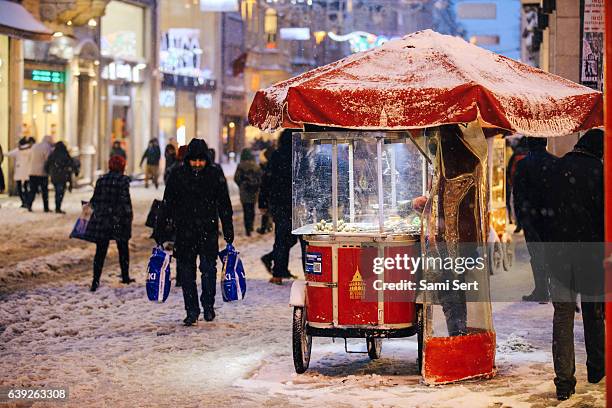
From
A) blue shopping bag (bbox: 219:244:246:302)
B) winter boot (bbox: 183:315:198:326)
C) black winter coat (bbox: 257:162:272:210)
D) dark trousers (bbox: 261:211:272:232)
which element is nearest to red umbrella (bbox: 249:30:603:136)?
blue shopping bag (bbox: 219:244:246:302)

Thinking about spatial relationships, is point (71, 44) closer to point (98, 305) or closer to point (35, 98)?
point (35, 98)

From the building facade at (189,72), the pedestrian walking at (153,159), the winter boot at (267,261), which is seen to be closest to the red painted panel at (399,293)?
the winter boot at (267,261)

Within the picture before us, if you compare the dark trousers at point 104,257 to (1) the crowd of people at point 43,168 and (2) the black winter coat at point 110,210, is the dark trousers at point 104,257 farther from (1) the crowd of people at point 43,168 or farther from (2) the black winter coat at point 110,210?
(1) the crowd of people at point 43,168

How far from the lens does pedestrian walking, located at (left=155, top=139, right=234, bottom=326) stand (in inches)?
435

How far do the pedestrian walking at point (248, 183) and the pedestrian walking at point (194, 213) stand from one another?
9.83 m

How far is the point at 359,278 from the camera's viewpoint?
8797mm

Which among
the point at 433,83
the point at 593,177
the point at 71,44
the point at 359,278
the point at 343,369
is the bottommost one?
the point at 343,369

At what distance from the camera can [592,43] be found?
11742 mm

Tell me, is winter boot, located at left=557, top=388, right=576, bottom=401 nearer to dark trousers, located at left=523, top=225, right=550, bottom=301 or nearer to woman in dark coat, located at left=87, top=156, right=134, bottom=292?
dark trousers, located at left=523, top=225, right=550, bottom=301

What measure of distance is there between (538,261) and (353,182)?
2580 mm

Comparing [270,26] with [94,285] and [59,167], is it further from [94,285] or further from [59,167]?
[94,285]

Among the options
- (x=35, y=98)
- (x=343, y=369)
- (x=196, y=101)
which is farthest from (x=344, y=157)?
(x=196, y=101)

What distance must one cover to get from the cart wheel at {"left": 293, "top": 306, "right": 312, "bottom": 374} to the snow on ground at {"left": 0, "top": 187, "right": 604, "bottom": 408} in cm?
9

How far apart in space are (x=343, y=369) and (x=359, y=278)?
85cm
